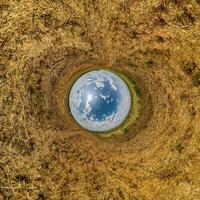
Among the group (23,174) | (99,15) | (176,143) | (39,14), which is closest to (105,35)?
(99,15)

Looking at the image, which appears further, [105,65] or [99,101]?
[105,65]

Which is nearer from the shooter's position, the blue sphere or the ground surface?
the blue sphere

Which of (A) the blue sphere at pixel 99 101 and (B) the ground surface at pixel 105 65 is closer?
(A) the blue sphere at pixel 99 101

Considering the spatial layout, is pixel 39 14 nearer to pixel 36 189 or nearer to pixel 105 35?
pixel 105 35
